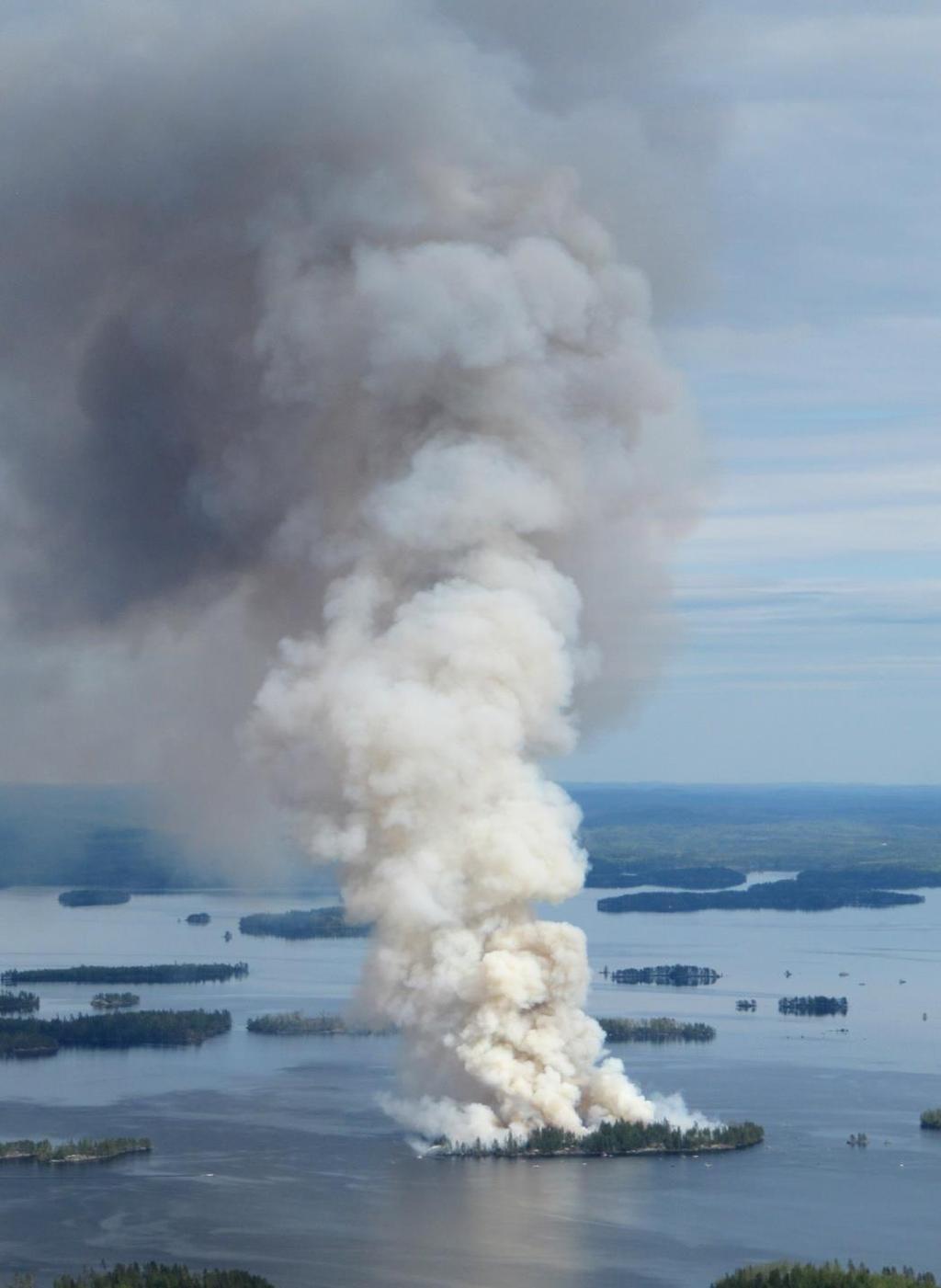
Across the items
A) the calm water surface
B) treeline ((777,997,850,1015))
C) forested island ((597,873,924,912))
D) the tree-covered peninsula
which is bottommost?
the calm water surface

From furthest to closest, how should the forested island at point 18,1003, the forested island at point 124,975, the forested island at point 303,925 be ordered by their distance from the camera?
the forested island at point 303,925 < the forested island at point 124,975 < the forested island at point 18,1003

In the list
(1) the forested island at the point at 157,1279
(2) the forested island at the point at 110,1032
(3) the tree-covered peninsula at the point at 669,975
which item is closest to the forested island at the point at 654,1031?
(2) the forested island at the point at 110,1032

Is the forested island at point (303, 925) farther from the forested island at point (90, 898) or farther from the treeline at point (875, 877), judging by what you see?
the treeline at point (875, 877)

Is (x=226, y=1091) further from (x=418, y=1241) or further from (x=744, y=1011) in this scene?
(x=744, y=1011)

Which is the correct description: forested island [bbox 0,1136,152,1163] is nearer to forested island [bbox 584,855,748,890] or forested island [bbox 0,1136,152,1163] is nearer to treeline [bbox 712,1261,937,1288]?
treeline [bbox 712,1261,937,1288]

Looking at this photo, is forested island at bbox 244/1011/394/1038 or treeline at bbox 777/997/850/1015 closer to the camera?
forested island at bbox 244/1011/394/1038

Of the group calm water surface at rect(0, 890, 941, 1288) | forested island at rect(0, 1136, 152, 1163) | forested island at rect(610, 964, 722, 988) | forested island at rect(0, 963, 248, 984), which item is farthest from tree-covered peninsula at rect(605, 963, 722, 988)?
forested island at rect(0, 1136, 152, 1163)
